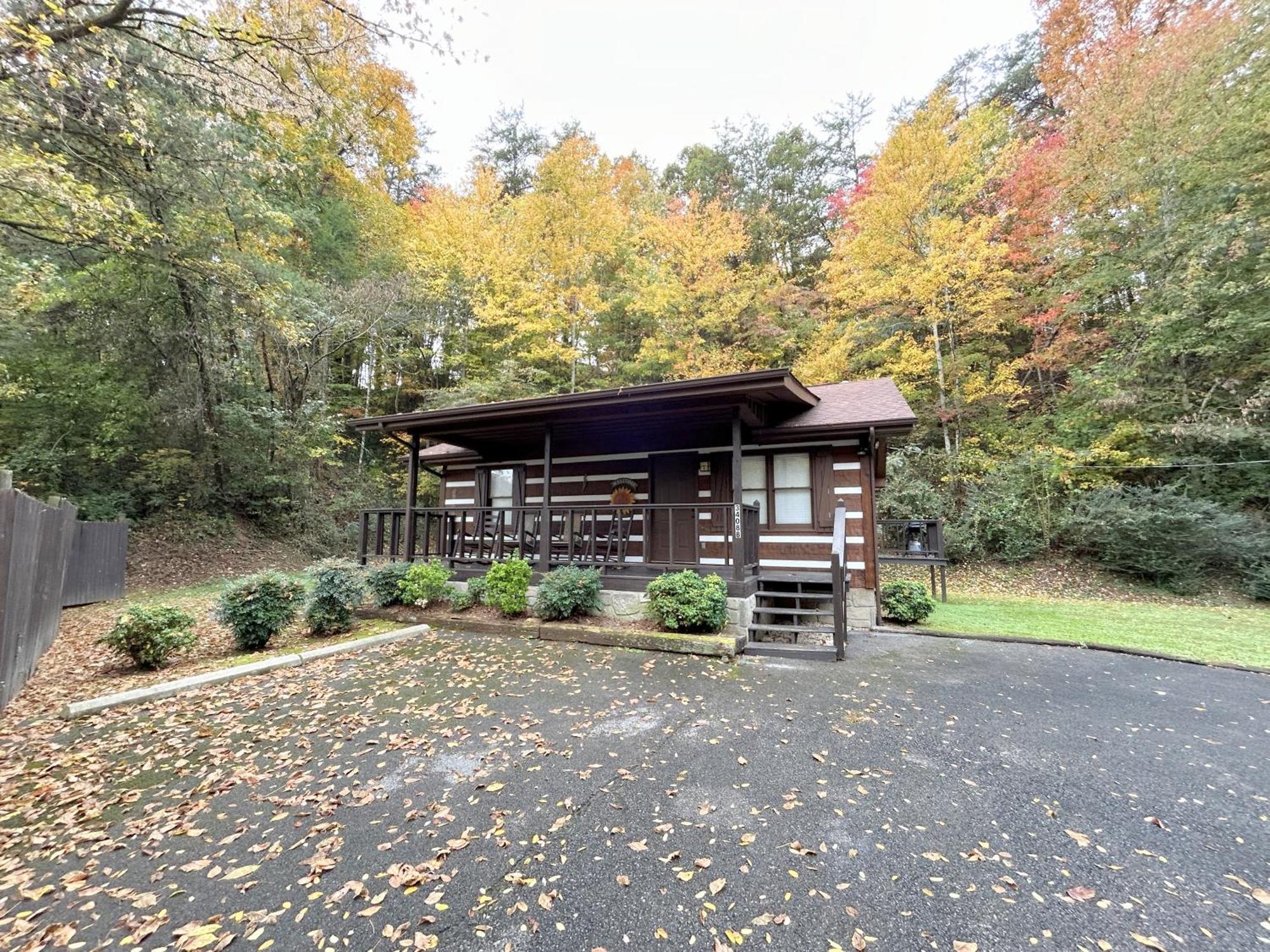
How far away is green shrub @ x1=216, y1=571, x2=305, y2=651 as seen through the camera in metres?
5.52

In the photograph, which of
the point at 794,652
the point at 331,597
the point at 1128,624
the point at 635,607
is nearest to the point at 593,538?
the point at 635,607

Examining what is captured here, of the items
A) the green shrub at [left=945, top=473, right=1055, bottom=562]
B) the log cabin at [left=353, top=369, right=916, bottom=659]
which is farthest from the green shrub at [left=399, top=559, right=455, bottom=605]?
the green shrub at [left=945, top=473, right=1055, bottom=562]

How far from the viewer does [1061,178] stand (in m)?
12.4

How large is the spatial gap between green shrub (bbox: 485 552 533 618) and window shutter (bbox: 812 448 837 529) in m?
4.40

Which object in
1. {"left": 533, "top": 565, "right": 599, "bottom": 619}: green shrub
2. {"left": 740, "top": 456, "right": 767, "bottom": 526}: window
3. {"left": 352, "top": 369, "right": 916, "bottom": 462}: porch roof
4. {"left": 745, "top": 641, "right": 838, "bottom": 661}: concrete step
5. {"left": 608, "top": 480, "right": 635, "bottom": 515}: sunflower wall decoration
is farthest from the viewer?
{"left": 608, "top": 480, "right": 635, "bottom": 515}: sunflower wall decoration

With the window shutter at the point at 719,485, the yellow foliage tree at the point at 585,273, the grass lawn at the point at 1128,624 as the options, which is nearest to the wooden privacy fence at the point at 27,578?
the window shutter at the point at 719,485

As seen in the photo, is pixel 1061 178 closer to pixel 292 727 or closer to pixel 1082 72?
pixel 1082 72

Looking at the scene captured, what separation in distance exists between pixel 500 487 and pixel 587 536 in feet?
10.7

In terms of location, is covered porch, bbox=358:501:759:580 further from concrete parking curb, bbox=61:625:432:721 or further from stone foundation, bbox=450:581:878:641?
concrete parking curb, bbox=61:625:432:721

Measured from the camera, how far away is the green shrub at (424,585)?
7121 mm

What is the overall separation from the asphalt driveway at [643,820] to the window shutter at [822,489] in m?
3.39

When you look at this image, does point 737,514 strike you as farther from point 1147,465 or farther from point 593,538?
point 1147,465

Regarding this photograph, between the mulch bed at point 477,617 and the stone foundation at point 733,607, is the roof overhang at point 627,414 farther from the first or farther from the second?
the mulch bed at point 477,617

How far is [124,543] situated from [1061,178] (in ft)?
73.5
